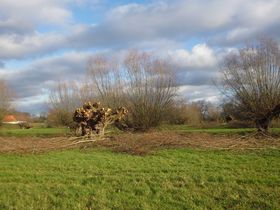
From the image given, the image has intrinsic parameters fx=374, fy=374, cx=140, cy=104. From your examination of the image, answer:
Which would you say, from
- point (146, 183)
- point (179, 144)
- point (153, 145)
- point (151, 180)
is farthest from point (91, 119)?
point (146, 183)

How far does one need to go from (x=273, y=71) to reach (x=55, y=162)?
867 inches

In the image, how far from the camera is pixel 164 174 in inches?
396

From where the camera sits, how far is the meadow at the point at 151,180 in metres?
7.27

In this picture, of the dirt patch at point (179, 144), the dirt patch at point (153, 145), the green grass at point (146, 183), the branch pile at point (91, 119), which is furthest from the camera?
the branch pile at point (91, 119)

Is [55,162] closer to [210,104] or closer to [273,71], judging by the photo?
[273,71]

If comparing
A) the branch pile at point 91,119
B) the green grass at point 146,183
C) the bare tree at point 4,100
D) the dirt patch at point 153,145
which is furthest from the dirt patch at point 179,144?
the bare tree at point 4,100

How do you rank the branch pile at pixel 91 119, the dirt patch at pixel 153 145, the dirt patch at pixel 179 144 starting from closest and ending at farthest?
the dirt patch at pixel 179 144
the dirt patch at pixel 153 145
the branch pile at pixel 91 119

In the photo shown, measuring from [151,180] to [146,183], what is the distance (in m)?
0.35

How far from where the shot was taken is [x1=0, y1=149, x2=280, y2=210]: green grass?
723cm

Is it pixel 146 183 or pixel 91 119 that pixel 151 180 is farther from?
pixel 91 119

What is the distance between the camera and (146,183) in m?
8.98

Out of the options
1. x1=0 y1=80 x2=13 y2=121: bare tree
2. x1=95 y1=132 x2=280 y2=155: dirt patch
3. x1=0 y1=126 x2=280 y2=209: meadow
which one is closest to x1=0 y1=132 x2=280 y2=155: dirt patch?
x1=95 y1=132 x2=280 y2=155: dirt patch

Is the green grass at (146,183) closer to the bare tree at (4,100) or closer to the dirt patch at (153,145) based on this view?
the dirt patch at (153,145)

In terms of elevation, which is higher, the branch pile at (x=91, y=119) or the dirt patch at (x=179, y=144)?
the branch pile at (x=91, y=119)
